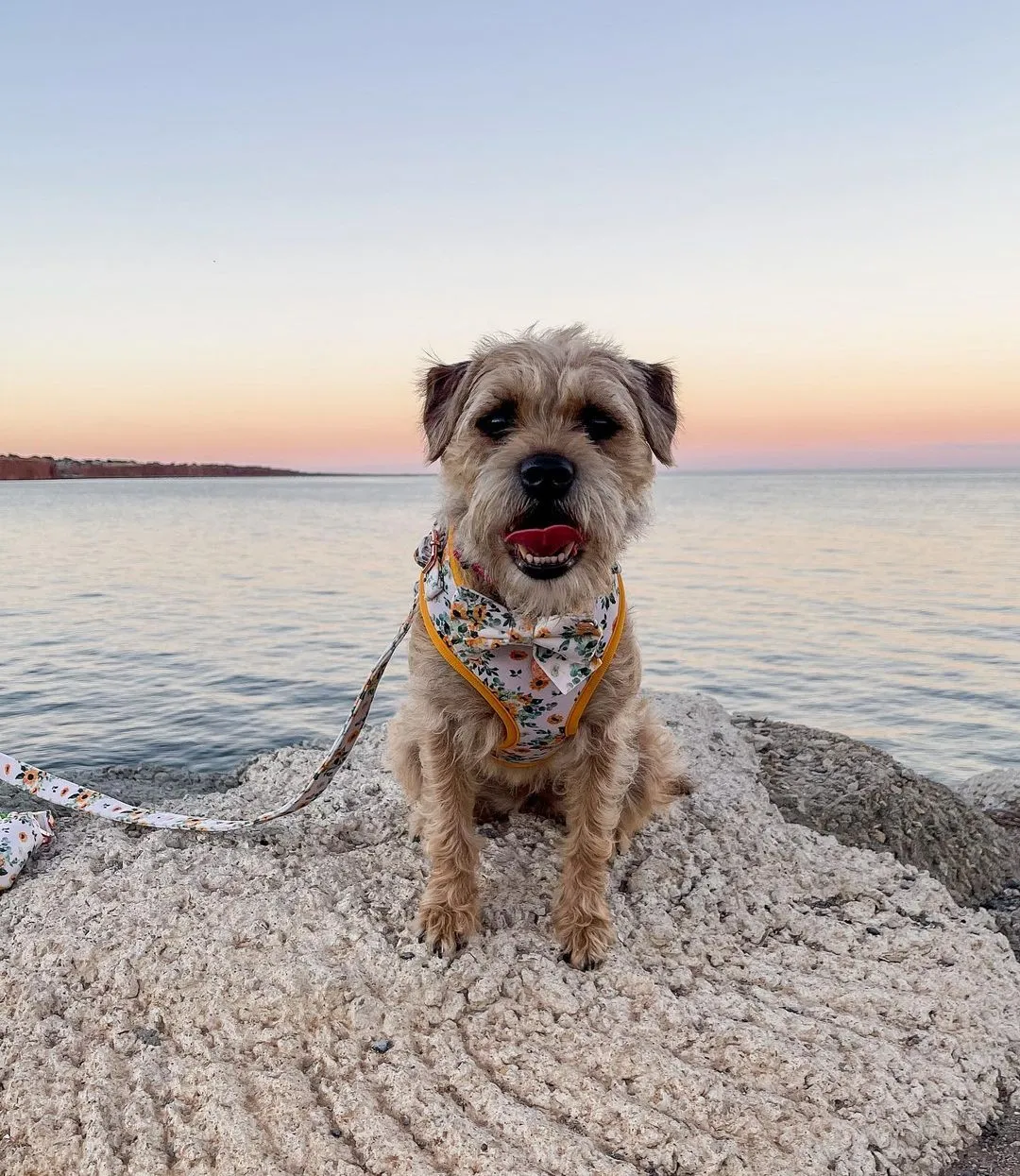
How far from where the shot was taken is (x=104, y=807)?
13.9ft

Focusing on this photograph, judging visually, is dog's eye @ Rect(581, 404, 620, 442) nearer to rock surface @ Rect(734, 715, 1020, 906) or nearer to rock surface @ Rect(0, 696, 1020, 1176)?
rock surface @ Rect(0, 696, 1020, 1176)

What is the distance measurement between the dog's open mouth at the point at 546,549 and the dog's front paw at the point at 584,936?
1.42 meters

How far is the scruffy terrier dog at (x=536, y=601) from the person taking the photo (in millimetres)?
3123

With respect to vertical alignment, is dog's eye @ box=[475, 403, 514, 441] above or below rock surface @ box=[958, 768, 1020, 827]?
above

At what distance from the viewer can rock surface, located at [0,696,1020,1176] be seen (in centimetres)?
258

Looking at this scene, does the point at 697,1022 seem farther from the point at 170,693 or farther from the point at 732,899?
the point at 170,693

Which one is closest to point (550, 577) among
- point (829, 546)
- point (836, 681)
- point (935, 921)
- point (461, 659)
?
point (461, 659)

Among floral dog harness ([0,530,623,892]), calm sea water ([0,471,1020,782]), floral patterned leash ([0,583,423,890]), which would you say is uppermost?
floral dog harness ([0,530,623,892])

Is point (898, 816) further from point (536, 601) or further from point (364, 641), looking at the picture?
point (364, 641)

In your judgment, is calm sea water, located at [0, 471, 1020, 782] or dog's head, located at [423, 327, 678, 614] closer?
dog's head, located at [423, 327, 678, 614]

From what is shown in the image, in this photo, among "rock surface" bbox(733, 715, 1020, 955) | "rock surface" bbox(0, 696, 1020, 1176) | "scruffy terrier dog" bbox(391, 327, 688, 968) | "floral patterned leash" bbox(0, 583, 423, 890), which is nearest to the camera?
"rock surface" bbox(0, 696, 1020, 1176)

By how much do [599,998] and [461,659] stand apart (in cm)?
136

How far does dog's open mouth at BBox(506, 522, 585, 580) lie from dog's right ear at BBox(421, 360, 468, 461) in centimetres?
66

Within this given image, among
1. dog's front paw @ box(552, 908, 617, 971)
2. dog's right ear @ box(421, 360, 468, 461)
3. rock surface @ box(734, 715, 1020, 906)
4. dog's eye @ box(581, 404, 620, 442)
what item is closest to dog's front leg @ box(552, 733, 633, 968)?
dog's front paw @ box(552, 908, 617, 971)
